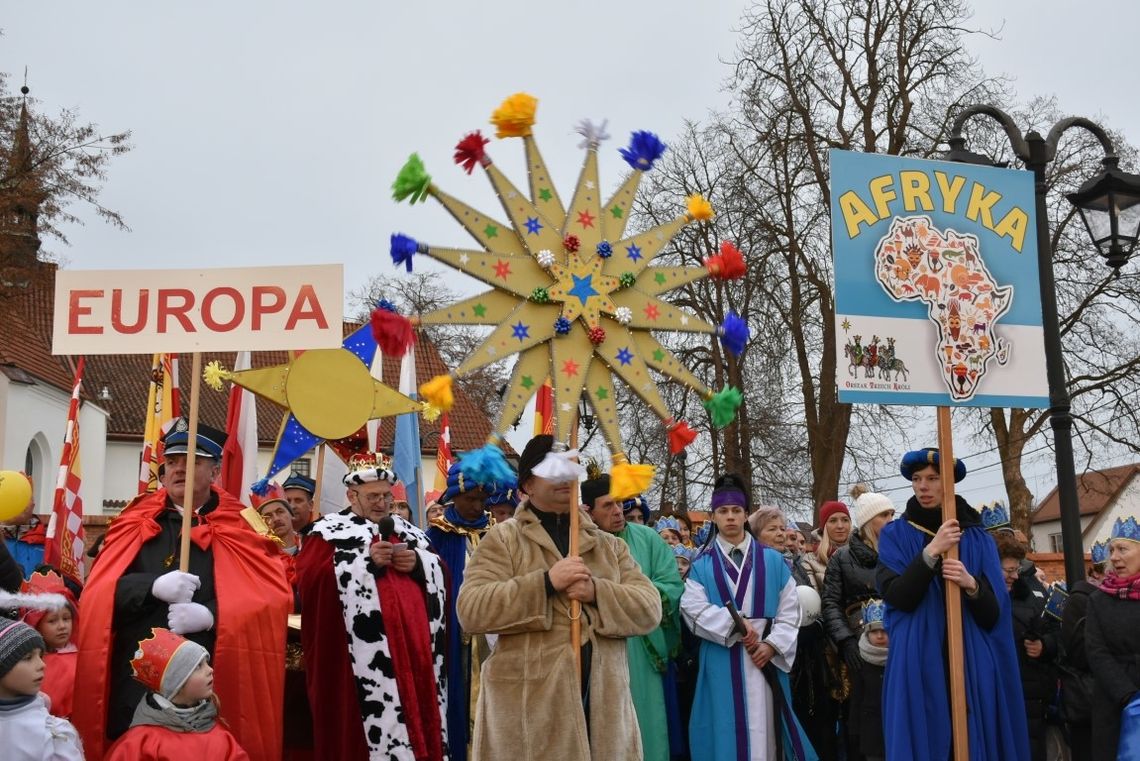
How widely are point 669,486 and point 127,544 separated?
18872mm

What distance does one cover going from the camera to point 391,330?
5.45 m

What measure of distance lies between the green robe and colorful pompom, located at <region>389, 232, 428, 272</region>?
8.19 feet

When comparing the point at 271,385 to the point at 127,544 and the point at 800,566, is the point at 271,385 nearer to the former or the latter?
the point at 127,544

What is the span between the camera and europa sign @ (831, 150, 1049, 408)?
640 centimetres

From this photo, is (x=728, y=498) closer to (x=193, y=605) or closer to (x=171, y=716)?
(x=193, y=605)

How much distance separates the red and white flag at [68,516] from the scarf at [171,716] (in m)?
3.37

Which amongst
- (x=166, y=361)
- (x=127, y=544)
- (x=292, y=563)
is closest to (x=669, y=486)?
(x=166, y=361)

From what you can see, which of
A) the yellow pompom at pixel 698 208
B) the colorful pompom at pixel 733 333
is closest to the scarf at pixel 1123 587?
the colorful pompom at pixel 733 333

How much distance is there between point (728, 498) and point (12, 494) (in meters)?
4.51

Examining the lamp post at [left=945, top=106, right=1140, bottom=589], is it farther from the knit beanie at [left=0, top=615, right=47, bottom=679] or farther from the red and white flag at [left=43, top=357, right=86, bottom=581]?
the red and white flag at [left=43, top=357, right=86, bottom=581]

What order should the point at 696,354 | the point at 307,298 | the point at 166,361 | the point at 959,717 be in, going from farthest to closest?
the point at 696,354, the point at 166,361, the point at 307,298, the point at 959,717

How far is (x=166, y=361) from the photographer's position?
981cm

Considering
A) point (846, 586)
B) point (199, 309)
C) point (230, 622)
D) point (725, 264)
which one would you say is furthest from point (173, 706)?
point (846, 586)

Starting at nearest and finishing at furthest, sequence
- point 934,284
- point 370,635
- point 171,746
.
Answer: point 171,746 < point 370,635 < point 934,284
